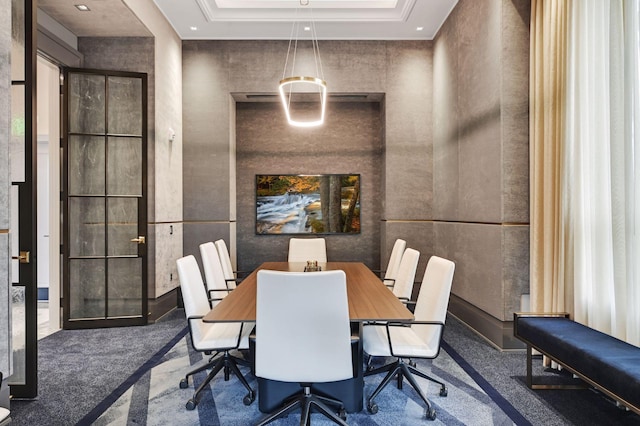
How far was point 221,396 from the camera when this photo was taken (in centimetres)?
265

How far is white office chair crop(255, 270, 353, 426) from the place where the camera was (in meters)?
1.80

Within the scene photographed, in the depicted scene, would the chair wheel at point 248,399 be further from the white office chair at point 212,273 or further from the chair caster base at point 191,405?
the white office chair at point 212,273

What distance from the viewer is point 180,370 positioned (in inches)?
122

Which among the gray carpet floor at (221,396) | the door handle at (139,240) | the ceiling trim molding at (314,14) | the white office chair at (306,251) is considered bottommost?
the gray carpet floor at (221,396)

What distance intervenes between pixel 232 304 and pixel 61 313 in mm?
3204

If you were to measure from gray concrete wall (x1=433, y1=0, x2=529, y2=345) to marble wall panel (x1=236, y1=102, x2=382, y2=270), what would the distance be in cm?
153

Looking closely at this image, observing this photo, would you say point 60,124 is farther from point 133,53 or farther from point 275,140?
point 275,140

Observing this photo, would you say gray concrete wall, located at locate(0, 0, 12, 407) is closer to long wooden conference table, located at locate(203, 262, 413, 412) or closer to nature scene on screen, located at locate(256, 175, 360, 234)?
long wooden conference table, located at locate(203, 262, 413, 412)

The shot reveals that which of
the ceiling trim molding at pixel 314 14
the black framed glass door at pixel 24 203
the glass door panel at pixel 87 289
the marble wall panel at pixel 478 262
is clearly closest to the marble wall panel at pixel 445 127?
the marble wall panel at pixel 478 262

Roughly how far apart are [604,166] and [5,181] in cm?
400

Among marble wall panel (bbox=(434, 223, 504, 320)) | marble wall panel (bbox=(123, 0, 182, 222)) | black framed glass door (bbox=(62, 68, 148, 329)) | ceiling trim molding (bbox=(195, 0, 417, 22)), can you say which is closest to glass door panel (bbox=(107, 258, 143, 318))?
black framed glass door (bbox=(62, 68, 148, 329))

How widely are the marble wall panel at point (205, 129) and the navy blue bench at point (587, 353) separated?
410 centimetres

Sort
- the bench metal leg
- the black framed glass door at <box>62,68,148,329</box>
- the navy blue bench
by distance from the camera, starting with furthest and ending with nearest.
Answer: the black framed glass door at <box>62,68,148,329</box> → the bench metal leg → the navy blue bench

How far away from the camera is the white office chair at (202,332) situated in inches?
98.0
